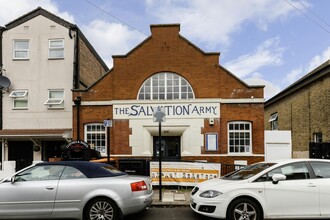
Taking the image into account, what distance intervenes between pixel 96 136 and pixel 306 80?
45.3 feet

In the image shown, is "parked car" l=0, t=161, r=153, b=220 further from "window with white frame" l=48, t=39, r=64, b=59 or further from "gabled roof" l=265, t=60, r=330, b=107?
"gabled roof" l=265, t=60, r=330, b=107

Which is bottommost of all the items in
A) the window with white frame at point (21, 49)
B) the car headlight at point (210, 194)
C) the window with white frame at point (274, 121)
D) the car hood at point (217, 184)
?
the car headlight at point (210, 194)

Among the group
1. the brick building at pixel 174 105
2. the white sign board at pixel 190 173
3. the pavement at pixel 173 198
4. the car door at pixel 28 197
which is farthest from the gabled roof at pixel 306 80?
the car door at pixel 28 197

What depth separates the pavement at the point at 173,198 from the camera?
943cm

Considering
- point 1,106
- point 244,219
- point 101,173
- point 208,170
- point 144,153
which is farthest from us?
point 1,106

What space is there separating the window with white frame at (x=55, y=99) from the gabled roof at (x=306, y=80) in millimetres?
14568

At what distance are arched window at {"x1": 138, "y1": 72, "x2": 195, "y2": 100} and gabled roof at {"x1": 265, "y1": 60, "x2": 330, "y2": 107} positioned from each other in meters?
8.09

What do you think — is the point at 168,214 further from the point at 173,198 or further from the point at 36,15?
the point at 36,15

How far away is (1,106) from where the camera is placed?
667 inches

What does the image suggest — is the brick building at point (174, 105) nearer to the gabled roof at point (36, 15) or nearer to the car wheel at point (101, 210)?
the gabled roof at point (36, 15)

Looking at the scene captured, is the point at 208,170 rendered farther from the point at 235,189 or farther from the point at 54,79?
the point at 54,79

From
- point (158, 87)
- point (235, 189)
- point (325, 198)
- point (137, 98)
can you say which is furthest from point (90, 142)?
point (325, 198)

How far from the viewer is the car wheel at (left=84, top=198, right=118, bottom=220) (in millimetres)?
7020

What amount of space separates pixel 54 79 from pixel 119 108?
414cm
